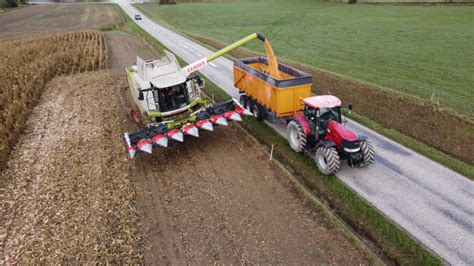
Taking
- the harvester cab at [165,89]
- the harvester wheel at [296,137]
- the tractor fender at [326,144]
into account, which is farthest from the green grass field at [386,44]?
the harvester cab at [165,89]

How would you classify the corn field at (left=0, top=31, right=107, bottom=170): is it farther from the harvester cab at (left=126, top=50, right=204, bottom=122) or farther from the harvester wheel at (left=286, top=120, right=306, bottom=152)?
the harvester wheel at (left=286, top=120, right=306, bottom=152)

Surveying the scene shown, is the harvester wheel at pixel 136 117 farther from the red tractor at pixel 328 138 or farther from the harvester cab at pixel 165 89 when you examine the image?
the red tractor at pixel 328 138

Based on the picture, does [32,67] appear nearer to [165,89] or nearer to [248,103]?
[165,89]

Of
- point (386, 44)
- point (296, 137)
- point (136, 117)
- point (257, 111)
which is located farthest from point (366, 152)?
point (386, 44)

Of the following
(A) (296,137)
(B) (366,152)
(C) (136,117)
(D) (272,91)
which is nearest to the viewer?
(B) (366,152)

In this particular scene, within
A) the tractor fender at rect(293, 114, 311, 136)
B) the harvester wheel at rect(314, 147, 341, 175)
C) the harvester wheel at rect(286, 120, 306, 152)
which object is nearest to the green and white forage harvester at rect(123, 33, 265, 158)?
the harvester wheel at rect(286, 120, 306, 152)
